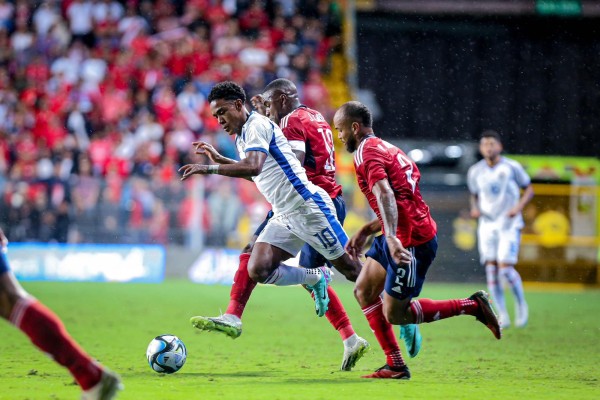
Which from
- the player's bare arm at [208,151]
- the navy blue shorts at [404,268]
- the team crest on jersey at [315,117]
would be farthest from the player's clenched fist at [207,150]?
the team crest on jersey at [315,117]

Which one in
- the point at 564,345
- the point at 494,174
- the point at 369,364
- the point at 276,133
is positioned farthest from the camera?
the point at 494,174

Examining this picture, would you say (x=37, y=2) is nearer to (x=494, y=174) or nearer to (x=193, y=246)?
(x=193, y=246)

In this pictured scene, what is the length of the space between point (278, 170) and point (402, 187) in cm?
118

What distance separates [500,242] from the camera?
12.9 metres

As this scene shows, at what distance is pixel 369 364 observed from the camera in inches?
333

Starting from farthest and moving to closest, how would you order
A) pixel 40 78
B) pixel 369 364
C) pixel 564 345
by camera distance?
pixel 40 78 → pixel 564 345 → pixel 369 364

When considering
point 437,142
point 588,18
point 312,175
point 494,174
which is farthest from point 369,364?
point 588,18

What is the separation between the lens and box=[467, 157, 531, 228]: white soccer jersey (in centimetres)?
1291

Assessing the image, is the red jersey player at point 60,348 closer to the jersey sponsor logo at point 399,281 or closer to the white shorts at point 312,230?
the jersey sponsor logo at point 399,281

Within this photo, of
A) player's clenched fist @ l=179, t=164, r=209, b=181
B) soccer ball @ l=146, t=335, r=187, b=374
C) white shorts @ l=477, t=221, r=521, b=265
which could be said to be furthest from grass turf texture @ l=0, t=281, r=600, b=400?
player's clenched fist @ l=179, t=164, r=209, b=181

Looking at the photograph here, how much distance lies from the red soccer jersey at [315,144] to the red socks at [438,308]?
5.49 ft

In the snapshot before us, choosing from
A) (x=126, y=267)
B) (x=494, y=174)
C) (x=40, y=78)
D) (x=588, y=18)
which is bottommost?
(x=126, y=267)

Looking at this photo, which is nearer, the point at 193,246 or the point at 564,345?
the point at 564,345

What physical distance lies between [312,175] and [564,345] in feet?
11.4
